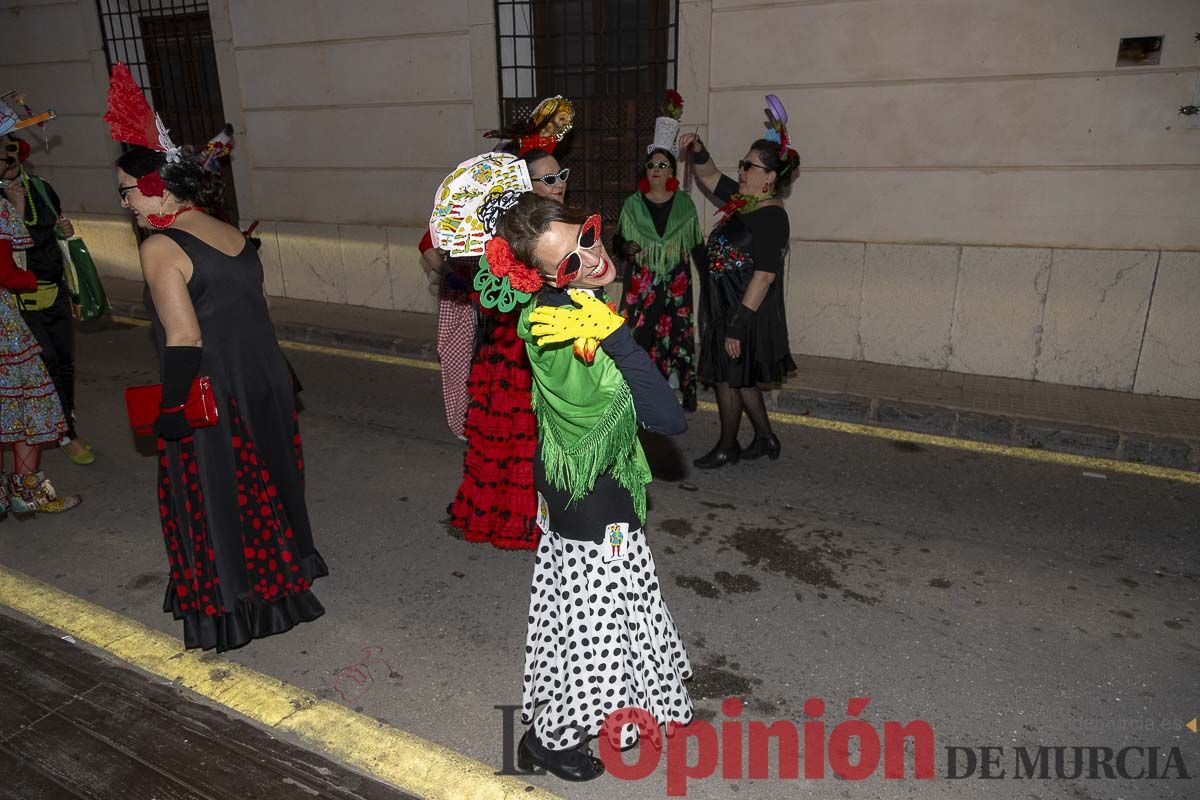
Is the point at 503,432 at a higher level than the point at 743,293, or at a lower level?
lower

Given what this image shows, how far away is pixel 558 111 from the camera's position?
471cm

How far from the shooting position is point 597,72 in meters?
8.20

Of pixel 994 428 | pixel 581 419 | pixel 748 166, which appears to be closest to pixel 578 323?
pixel 581 419

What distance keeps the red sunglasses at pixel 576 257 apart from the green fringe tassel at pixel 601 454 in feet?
1.16

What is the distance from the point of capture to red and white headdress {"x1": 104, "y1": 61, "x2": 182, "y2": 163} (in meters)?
3.06

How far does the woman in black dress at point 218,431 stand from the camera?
121 inches

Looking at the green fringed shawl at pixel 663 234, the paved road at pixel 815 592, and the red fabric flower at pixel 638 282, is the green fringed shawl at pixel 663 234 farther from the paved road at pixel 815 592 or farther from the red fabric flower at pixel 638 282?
the paved road at pixel 815 592

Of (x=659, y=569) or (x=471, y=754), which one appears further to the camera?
(x=659, y=569)

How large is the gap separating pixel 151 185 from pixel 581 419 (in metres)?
1.96

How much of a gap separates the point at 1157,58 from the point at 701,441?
14.3 feet

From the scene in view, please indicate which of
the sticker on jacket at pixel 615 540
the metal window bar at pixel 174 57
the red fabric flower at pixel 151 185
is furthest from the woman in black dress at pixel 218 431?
the metal window bar at pixel 174 57

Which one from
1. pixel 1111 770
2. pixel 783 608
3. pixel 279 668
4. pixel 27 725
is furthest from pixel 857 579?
pixel 27 725

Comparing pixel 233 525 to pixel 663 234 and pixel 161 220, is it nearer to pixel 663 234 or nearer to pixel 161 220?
pixel 161 220

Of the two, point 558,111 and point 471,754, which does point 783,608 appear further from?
point 558,111
